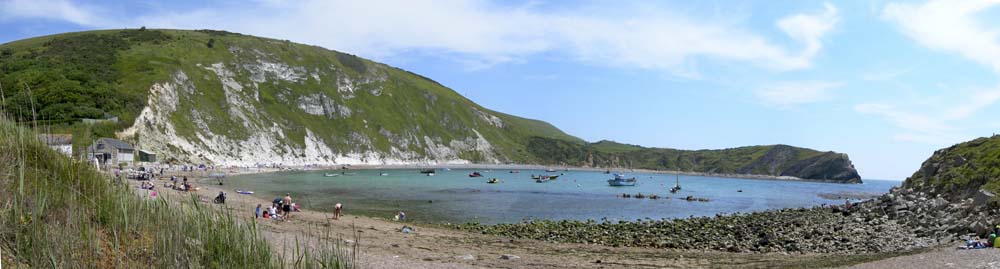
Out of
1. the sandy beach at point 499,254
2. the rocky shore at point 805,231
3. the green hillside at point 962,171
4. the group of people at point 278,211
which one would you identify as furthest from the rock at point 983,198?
the group of people at point 278,211

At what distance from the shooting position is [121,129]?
83188mm

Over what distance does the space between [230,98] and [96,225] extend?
418ft

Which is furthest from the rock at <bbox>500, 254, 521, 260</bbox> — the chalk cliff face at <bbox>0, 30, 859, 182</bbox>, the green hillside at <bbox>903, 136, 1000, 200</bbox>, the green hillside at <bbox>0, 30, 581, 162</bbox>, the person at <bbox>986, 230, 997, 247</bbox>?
→ the chalk cliff face at <bbox>0, 30, 859, 182</bbox>

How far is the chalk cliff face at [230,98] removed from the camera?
92.3 meters

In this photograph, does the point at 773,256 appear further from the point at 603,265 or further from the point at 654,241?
the point at 603,265

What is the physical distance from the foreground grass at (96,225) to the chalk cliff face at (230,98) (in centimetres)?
7829

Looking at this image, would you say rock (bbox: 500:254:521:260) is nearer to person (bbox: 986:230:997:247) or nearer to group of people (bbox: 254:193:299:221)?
group of people (bbox: 254:193:299:221)

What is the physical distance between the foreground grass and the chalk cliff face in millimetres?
78286

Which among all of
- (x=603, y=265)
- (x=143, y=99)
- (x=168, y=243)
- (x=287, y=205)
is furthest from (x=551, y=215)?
(x=143, y=99)

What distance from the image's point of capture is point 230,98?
410 ft

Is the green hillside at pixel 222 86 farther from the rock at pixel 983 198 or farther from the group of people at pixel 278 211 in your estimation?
the rock at pixel 983 198

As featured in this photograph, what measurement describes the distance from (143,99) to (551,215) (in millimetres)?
79478

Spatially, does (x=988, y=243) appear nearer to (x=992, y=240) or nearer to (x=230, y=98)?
(x=992, y=240)

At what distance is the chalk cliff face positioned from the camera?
3634 inches
